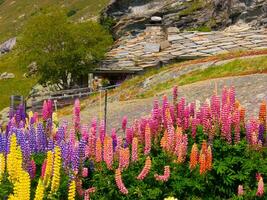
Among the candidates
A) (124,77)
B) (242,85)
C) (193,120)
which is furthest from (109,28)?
(193,120)

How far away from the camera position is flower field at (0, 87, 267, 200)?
977cm

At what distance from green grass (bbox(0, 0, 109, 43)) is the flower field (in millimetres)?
118652

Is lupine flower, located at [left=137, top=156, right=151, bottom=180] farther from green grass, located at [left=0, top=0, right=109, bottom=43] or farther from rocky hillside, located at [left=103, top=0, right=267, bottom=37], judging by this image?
green grass, located at [left=0, top=0, right=109, bottom=43]

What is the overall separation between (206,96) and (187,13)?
46.9 meters

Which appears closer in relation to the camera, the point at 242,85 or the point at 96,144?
the point at 96,144

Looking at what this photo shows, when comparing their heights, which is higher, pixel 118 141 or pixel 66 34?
pixel 118 141

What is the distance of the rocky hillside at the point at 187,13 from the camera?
196ft

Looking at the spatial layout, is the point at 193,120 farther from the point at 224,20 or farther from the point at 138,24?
the point at 138,24

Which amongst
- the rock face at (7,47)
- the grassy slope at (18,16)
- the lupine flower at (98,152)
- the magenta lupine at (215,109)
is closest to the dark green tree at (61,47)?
the grassy slope at (18,16)

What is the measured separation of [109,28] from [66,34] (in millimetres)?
15309

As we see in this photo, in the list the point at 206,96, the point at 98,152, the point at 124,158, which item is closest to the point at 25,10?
the point at 206,96

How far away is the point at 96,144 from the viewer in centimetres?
1066

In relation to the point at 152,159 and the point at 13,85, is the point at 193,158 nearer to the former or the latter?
the point at 152,159

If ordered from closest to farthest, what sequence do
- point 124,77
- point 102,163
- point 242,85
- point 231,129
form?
point 102,163 < point 231,129 < point 242,85 < point 124,77
